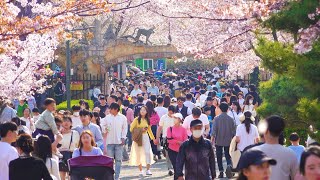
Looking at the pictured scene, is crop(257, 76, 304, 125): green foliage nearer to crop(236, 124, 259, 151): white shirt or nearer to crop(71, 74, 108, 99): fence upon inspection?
crop(236, 124, 259, 151): white shirt

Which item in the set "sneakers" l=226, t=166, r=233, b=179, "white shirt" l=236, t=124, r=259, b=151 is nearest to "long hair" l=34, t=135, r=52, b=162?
"white shirt" l=236, t=124, r=259, b=151

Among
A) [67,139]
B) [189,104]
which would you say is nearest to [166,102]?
[189,104]

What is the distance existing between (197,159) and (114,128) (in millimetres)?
5388

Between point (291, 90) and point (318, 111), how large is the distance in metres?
4.80

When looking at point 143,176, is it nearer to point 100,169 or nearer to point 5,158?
point 100,169

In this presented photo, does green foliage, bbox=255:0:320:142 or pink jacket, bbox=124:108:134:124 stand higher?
green foliage, bbox=255:0:320:142

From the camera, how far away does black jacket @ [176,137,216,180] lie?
12.3 meters

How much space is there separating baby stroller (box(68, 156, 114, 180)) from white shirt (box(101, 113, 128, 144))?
579 centimetres

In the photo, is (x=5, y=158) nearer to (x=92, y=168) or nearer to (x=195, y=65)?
(x=92, y=168)

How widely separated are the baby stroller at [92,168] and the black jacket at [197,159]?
1.14 meters

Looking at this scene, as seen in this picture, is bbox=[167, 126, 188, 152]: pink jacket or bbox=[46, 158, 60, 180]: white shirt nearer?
bbox=[46, 158, 60, 180]: white shirt

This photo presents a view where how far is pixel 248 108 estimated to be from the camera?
23078 mm

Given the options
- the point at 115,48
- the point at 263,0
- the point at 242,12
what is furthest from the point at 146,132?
the point at 115,48

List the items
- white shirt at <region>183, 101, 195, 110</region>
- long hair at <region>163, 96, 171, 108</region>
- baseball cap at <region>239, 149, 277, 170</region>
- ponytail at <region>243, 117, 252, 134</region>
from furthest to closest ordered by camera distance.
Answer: white shirt at <region>183, 101, 195, 110</region>
long hair at <region>163, 96, 171, 108</region>
ponytail at <region>243, 117, 252, 134</region>
baseball cap at <region>239, 149, 277, 170</region>
